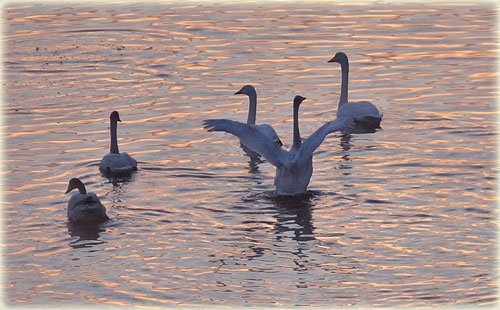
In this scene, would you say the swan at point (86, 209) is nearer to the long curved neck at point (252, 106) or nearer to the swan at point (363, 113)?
the long curved neck at point (252, 106)

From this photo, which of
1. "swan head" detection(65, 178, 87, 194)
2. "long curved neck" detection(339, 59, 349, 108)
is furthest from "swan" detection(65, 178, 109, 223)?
"long curved neck" detection(339, 59, 349, 108)

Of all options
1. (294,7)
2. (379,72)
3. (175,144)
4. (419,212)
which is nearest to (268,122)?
(175,144)

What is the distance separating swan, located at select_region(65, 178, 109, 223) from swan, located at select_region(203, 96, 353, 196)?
1.83 m

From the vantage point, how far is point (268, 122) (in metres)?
21.4

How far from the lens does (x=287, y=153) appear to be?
1789cm

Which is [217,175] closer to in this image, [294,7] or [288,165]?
[288,165]

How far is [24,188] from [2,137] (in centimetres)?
262

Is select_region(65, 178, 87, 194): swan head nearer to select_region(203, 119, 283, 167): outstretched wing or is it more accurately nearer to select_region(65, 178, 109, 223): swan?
select_region(65, 178, 109, 223): swan

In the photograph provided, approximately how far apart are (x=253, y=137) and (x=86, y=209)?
2.52m

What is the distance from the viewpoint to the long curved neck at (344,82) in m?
22.4

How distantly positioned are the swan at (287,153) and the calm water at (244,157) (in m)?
0.25

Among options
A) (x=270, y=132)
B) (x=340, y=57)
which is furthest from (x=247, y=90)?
(x=340, y=57)

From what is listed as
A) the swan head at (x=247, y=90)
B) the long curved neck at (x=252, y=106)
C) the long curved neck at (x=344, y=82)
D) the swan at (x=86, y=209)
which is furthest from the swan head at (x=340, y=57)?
the swan at (x=86, y=209)

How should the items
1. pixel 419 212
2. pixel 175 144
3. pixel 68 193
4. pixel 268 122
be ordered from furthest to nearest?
pixel 268 122, pixel 175 144, pixel 68 193, pixel 419 212
